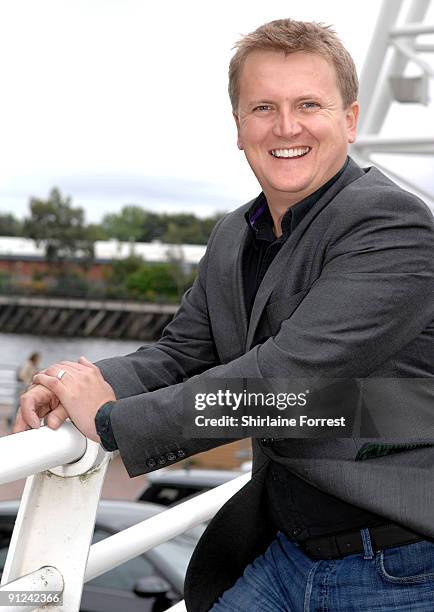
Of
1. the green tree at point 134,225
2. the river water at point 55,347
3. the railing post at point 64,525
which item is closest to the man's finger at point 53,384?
the railing post at point 64,525

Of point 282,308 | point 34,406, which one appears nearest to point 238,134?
point 282,308

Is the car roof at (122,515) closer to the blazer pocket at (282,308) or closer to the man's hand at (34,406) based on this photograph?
the man's hand at (34,406)

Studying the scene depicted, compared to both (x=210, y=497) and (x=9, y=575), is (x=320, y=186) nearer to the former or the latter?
(x=210, y=497)

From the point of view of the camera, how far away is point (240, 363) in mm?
1396

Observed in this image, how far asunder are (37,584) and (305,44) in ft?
2.80

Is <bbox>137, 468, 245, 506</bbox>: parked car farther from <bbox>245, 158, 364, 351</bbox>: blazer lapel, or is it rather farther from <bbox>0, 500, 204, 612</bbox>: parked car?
<bbox>245, 158, 364, 351</bbox>: blazer lapel

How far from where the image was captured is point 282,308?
1462mm

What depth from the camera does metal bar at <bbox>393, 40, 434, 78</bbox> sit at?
4.85 meters

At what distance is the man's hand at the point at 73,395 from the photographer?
1.39 metres

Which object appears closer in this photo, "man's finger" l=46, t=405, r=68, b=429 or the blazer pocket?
"man's finger" l=46, t=405, r=68, b=429

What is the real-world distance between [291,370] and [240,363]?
73mm

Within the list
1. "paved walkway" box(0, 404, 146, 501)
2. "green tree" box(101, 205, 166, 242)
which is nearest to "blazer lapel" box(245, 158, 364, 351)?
"paved walkway" box(0, 404, 146, 501)

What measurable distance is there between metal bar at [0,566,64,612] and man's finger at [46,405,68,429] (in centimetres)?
19

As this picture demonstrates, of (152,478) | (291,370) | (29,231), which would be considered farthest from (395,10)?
(29,231)
